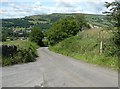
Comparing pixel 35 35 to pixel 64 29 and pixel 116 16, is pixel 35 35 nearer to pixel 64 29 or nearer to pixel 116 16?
pixel 64 29

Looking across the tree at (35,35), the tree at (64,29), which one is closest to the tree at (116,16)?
the tree at (64,29)

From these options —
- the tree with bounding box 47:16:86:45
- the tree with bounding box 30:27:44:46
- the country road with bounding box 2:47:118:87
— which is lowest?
the tree with bounding box 30:27:44:46

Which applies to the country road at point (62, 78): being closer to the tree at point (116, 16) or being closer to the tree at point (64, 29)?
the tree at point (116, 16)

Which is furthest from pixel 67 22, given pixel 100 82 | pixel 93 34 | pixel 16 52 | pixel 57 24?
pixel 100 82

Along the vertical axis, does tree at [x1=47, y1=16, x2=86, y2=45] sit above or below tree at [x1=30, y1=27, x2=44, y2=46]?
above

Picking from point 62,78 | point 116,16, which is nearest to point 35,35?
point 116,16

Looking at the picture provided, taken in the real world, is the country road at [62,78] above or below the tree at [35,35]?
above

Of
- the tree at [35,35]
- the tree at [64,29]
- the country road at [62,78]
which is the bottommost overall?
the tree at [35,35]

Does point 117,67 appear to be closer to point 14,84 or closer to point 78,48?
point 14,84

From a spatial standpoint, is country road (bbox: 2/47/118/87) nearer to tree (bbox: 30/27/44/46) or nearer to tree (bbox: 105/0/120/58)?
tree (bbox: 105/0/120/58)

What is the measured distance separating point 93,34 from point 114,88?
37140 millimetres

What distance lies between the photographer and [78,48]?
49.7m

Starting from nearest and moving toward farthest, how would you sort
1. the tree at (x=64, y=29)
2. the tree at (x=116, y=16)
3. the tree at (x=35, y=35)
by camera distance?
the tree at (x=116, y=16)
the tree at (x=64, y=29)
the tree at (x=35, y=35)

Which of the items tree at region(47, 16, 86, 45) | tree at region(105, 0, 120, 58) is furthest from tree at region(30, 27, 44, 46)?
tree at region(105, 0, 120, 58)
